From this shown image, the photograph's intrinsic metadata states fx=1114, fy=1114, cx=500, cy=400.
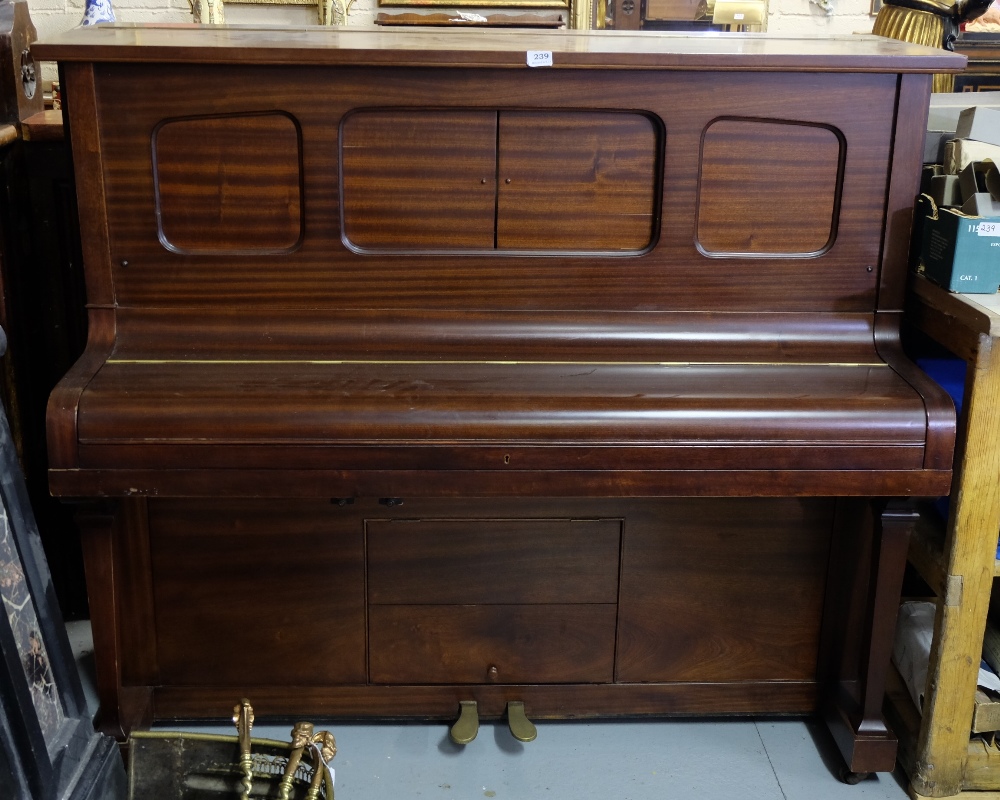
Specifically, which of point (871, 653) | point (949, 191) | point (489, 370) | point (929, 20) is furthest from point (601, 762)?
point (929, 20)

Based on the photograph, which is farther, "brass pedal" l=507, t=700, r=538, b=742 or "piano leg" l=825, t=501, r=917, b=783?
"brass pedal" l=507, t=700, r=538, b=742

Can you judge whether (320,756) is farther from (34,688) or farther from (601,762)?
(601,762)

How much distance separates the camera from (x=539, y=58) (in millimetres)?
1874

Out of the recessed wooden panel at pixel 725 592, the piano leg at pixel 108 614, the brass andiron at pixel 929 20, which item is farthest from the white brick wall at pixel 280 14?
the piano leg at pixel 108 614

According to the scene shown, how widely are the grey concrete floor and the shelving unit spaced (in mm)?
113

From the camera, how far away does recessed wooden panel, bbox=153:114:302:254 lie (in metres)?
1.92

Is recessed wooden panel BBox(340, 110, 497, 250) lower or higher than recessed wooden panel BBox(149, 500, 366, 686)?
higher

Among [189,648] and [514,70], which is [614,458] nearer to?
[514,70]

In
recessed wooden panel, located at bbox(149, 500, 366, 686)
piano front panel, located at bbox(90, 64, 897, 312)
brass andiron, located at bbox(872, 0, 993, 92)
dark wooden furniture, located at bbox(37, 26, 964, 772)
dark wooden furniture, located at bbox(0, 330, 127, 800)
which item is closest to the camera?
dark wooden furniture, located at bbox(0, 330, 127, 800)

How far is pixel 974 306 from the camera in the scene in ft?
6.17

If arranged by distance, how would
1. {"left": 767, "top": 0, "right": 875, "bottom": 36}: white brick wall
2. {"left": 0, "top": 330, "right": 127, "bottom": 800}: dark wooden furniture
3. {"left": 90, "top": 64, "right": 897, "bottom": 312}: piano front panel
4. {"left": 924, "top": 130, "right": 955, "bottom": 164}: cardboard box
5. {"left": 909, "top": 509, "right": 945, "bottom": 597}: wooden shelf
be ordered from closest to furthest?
{"left": 0, "top": 330, "right": 127, "bottom": 800}: dark wooden furniture → {"left": 90, "top": 64, "right": 897, "bottom": 312}: piano front panel → {"left": 909, "top": 509, "right": 945, "bottom": 597}: wooden shelf → {"left": 924, "top": 130, "right": 955, "bottom": 164}: cardboard box → {"left": 767, "top": 0, "right": 875, "bottom": 36}: white brick wall

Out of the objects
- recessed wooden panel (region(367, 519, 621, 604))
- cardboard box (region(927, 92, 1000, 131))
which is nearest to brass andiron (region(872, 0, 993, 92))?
cardboard box (region(927, 92, 1000, 131))

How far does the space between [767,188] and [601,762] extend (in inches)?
45.2

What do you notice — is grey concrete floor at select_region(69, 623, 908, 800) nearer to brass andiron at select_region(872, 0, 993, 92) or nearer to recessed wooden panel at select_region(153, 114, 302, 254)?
recessed wooden panel at select_region(153, 114, 302, 254)
